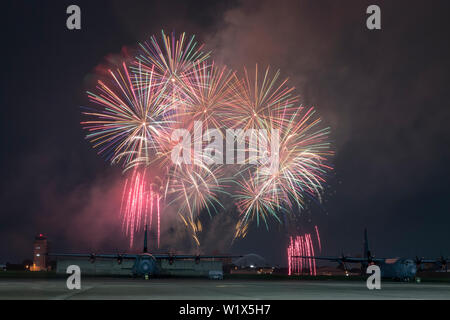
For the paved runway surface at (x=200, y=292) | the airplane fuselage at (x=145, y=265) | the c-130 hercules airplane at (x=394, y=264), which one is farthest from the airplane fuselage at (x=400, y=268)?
the airplane fuselage at (x=145, y=265)

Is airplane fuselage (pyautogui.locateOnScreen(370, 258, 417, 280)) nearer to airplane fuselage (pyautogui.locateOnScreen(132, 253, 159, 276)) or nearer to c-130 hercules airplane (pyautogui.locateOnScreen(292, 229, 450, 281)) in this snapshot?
c-130 hercules airplane (pyautogui.locateOnScreen(292, 229, 450, 281))

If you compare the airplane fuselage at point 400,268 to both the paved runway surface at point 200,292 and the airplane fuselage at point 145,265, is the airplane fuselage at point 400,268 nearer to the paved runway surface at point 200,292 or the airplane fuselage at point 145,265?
the paved runway surface at point 200,292

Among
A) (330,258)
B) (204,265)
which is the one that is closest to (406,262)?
(330,258)

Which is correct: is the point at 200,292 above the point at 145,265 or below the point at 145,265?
above

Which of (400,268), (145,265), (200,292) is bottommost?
(400,268)

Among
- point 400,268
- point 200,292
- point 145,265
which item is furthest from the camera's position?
point 400,268

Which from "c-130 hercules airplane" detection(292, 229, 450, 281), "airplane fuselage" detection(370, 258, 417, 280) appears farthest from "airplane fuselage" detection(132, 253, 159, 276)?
"airplane fuselage" detection(370, 258, 417, 280)

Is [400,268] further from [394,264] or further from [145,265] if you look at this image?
[145,265]

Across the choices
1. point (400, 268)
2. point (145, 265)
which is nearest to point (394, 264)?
point (400, 268)

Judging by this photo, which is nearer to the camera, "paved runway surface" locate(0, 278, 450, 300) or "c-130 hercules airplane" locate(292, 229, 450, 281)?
"paved runway surface" locate(0, 278, 450, 300)

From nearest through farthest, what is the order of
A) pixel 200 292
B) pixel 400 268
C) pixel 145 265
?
pixel 200 292 → pixel 145 265 → pixel 400 268

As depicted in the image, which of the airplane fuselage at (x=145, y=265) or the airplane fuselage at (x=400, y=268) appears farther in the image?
the airplane fuselage at (x=400, y=268)

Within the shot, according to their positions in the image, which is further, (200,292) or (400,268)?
(400,268)
